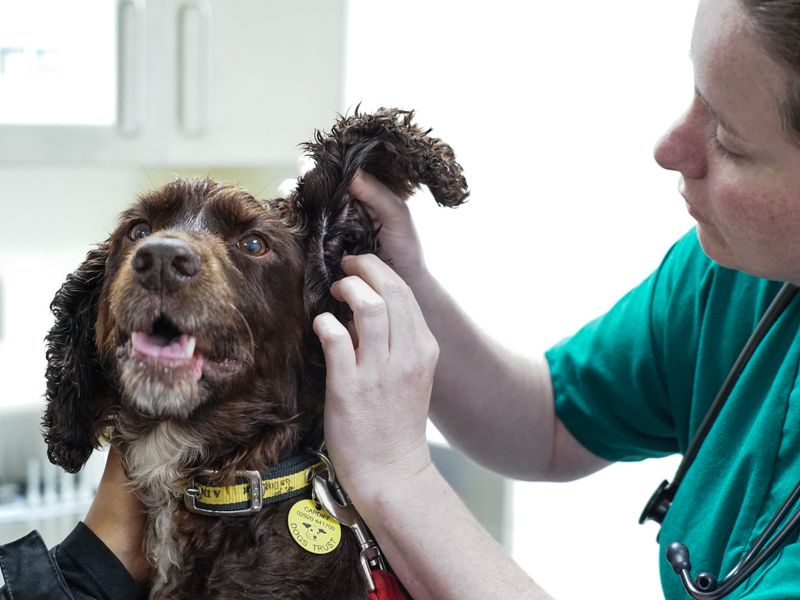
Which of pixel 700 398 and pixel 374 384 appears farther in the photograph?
pixel 700 398

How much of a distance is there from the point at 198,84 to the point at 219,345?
159 cm

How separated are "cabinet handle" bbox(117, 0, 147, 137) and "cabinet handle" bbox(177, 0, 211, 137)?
9 centimetres

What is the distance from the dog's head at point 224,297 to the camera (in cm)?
115

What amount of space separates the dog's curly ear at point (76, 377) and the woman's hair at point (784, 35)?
2.60 feet

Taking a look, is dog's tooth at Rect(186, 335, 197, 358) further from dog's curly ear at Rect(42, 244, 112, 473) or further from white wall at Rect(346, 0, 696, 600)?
white wall at Rect(346, 0, 696, 600)

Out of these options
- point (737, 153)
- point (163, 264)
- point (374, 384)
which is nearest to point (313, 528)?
point (374, 384)

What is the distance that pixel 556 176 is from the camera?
8.00 ft

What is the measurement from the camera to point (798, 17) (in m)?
0.97

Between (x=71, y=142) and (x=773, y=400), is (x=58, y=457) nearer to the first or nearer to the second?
(x=773, y=400)

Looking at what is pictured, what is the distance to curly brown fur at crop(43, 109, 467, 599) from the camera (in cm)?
115

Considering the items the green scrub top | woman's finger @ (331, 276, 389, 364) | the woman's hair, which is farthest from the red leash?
the woman's hair

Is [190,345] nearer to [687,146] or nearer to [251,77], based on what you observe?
[687,146]

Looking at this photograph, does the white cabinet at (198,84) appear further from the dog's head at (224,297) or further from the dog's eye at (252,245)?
the dog's eye at (252,245)

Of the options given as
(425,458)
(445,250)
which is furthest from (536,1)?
(425,458)
